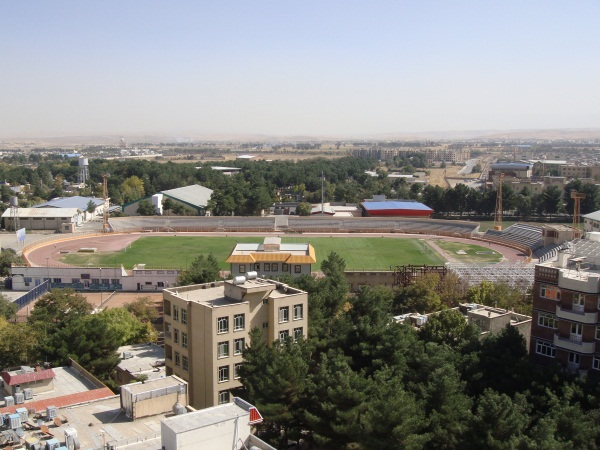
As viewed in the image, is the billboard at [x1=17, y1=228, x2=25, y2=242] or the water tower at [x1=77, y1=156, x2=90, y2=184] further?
the water tower at [x1=77, y1=156, x2=90, y2=184]

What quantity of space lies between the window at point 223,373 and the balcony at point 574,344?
1205cm

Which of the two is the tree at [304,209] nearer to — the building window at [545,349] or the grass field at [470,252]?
the grass field at [470,252]

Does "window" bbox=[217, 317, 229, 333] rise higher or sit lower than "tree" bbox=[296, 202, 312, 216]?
higher

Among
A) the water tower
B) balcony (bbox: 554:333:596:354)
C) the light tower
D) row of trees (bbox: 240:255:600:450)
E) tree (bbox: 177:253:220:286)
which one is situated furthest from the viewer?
the water tower

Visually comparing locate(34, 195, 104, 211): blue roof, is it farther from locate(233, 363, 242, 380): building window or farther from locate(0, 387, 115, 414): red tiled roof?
locate(0, 387, 115, 414): red tiled roof

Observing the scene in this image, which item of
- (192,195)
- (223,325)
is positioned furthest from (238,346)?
(192,195)

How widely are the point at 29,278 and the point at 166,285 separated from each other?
11301 millimetres

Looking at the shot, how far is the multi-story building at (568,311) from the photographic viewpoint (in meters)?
22.1

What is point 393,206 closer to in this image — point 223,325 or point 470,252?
point 470,252

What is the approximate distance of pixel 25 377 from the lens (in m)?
20.2

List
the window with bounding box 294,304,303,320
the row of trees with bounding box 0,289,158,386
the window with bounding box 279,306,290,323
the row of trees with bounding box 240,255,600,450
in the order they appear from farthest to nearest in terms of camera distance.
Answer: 1. the row of trees with bounding box 0,289,158,386
2. the window with bounding box 294,304,303,320
3. the window with bounding box 279,306,290,323
4. the row of trees with bounding box 240,255,600,450

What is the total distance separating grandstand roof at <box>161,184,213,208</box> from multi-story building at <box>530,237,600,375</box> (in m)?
73.0

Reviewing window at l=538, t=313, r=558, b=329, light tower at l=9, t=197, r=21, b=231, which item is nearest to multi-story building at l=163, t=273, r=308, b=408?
window at l=538, t=313, r=558, b=329

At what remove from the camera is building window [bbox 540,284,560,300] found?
23.5 metres
